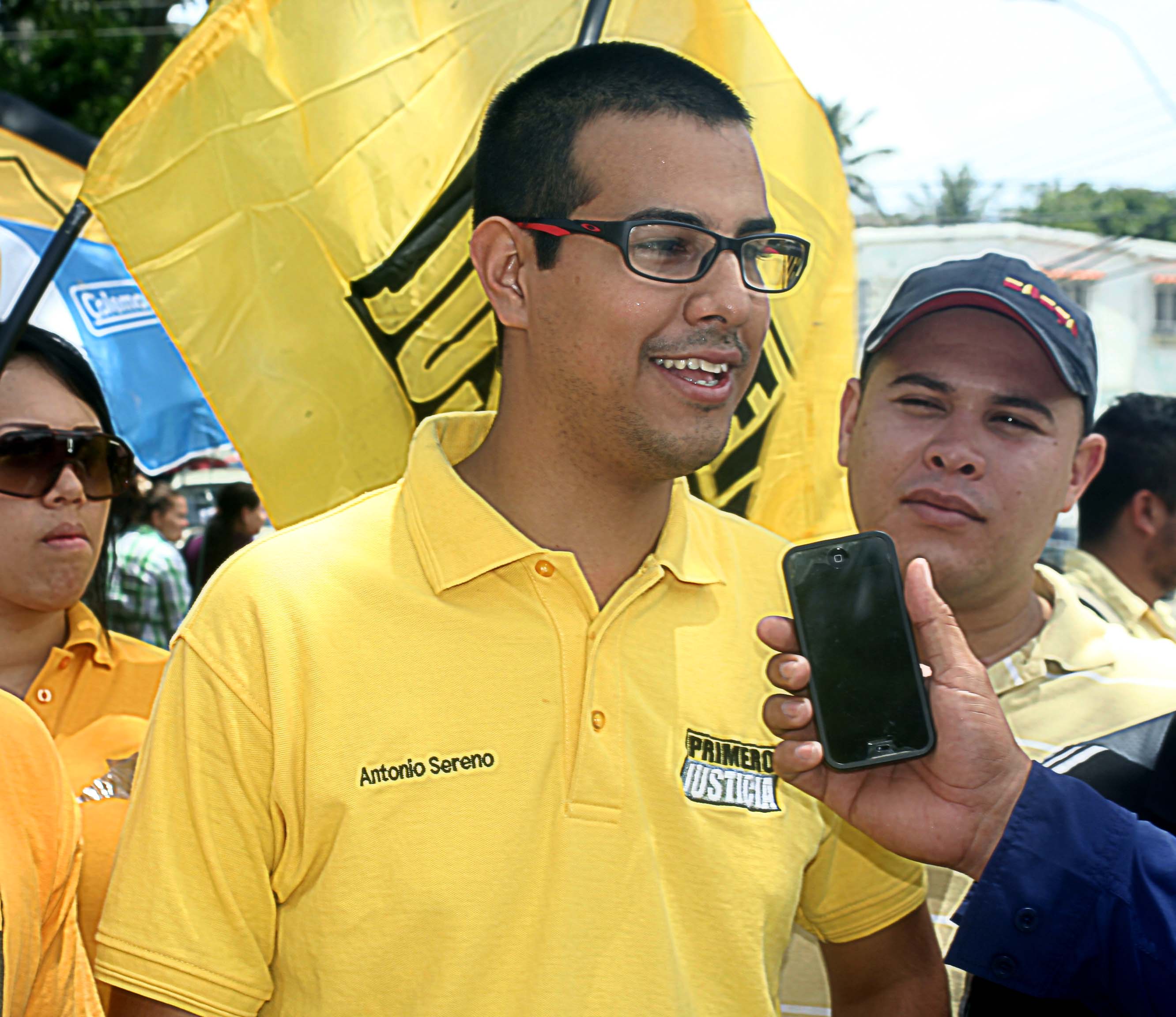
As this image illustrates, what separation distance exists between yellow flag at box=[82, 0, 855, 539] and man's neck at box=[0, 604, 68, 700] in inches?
24.0

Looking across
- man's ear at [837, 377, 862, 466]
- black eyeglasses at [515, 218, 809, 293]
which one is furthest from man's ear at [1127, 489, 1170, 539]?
black eyeglasses at [515, 218, 809, 293]

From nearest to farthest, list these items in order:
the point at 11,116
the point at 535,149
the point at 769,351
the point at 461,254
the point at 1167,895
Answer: the point at 1167,895 → the point at 535,149 → the point at 461,254 → the point at 769,351 → the point at 11,116

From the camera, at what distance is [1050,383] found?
2.22m

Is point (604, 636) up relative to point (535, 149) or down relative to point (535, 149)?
down

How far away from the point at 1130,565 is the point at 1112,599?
0.22m

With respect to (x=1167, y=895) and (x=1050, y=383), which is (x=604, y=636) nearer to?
(x=1167, y=895)

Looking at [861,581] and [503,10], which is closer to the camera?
[861,581]

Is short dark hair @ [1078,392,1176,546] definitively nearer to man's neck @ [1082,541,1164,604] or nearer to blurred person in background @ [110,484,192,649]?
man's neck @ [1082,541,1164,604]

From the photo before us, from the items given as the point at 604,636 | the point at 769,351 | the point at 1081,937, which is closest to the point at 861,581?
the point at 604,636

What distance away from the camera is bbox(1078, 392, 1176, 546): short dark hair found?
379 centimetres

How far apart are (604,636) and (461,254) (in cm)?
105

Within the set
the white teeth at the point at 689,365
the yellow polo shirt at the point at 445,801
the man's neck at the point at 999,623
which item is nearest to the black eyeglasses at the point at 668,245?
the white teeth at the point at 689,365

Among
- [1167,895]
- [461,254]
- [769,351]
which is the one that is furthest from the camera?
[769,351]

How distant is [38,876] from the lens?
1.45 m
